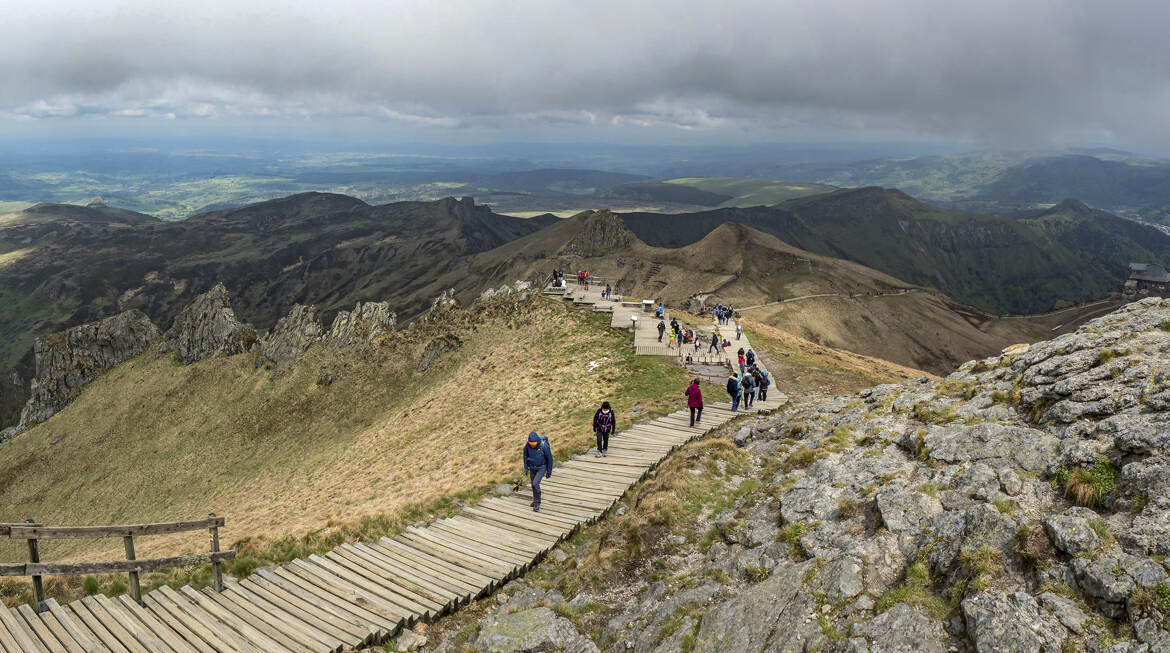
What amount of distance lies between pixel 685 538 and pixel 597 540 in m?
2.91

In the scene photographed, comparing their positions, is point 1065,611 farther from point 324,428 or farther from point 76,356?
point 76,356

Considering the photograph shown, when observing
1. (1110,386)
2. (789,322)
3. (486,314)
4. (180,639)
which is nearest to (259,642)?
(180,639)

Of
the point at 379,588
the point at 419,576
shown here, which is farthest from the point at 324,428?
the point at 379,588

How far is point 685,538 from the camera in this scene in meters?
15.3

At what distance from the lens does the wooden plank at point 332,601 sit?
12.7 metres

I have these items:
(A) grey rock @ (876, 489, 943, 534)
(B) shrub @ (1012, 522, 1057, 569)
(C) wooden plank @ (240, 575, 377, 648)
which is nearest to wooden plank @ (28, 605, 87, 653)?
(C) wooden plank @ (240, 575, 377, 648)

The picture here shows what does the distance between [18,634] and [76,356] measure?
4065 inches

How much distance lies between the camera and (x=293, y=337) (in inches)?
2744

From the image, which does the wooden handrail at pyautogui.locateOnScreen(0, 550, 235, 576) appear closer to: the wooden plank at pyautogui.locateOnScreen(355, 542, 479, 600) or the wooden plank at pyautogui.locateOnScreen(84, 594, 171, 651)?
the wooden plank at pyautogui.locateOnScreen(84, 594, 171, 651)

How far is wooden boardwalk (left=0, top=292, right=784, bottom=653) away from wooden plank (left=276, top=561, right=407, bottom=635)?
3 cm

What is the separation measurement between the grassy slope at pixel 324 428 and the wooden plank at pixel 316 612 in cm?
478

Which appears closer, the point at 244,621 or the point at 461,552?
the point at 244,621

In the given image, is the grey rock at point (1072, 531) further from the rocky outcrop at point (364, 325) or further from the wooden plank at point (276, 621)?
the rocky outcrop at point (364, 325)

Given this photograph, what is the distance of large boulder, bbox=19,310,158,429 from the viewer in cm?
8381
